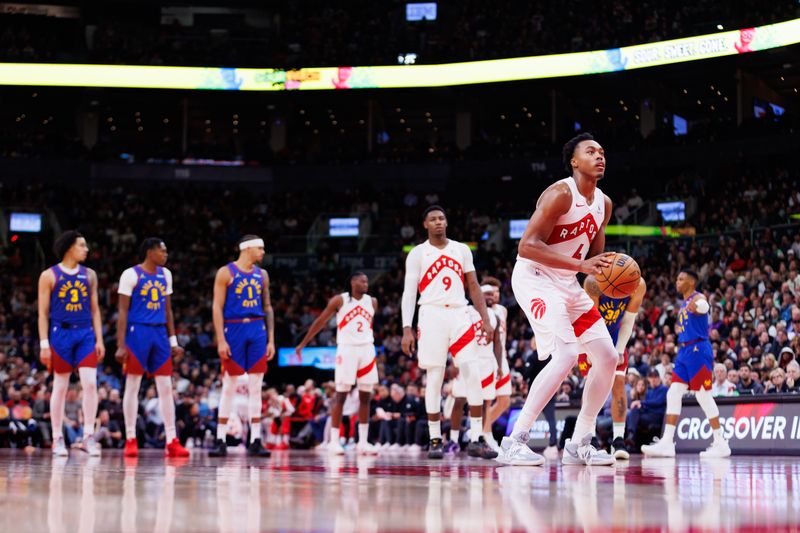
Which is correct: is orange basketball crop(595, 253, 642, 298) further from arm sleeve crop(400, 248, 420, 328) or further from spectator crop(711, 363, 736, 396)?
spectator crop(711, 363, 736, 396)

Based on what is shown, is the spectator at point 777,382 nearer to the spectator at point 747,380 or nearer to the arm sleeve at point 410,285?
the spectator at point 747,380

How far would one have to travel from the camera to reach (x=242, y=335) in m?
12.0

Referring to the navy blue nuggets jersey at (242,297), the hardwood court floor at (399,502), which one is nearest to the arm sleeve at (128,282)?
the navy blue nuggets jersey at (242,297)

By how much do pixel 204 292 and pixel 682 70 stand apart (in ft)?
53.3

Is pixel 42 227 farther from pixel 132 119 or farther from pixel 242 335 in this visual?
pixel 242 335

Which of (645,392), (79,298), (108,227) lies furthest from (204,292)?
(79,298)

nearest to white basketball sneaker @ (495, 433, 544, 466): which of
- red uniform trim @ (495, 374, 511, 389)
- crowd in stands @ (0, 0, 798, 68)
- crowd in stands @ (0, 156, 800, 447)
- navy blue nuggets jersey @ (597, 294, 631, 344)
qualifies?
navy blue nuggets jersey @ (597, 294, 631, 344)

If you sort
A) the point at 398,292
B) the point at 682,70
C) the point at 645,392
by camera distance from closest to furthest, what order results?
the point at 645,392 < the point at 398,292 < the point at 682,70

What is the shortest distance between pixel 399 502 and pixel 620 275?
3.31 metres

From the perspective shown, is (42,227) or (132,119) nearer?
(42,227)

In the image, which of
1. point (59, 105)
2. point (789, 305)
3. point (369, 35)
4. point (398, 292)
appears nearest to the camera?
point (789, 305)

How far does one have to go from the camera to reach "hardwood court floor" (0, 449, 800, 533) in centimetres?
370

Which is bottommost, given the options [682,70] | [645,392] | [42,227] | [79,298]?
[645,392]

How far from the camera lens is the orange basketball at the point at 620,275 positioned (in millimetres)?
7391
